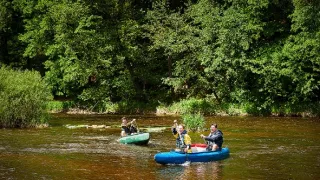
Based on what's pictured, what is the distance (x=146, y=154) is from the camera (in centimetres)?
2123

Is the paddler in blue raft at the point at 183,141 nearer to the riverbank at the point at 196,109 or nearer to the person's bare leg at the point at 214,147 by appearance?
the person's bare leg at the point at 214,147

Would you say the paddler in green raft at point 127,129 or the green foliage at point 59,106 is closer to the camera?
the paddler in green raft at point 127,129

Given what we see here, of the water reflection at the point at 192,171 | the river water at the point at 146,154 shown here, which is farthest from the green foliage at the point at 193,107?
the water reflection at the point at 192,171

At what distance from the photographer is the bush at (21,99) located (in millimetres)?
29031

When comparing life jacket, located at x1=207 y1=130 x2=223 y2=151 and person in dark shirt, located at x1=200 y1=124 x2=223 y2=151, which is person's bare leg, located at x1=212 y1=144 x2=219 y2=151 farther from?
life jacket, located at x1=207 y1=130 x2=223 y2=151

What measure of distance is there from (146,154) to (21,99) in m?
11.3

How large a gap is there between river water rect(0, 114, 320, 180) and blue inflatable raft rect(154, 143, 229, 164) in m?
0.24

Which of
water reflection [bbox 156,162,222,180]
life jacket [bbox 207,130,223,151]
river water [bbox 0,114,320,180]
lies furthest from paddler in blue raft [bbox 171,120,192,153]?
life jacket [bbox 207,130,223,151]

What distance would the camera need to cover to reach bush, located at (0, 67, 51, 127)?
95.2 ft

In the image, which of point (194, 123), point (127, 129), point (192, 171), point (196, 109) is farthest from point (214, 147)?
point (196, 109)

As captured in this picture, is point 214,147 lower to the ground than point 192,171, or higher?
higher

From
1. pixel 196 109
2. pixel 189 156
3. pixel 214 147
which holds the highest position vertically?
pixel 196 109

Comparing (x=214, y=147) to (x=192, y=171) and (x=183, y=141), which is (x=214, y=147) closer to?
(x=183, y=141)

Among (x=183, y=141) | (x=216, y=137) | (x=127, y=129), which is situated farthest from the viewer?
(x=127, y=129)
